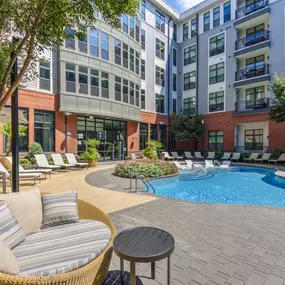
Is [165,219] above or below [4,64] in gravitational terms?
below

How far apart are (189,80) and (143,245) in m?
24.6

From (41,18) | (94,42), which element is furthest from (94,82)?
(41,18)

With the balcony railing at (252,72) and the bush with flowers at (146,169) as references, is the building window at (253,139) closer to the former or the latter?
the balcony railing at (252,72)

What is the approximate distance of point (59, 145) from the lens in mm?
14797

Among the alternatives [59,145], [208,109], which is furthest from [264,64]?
[59,145]

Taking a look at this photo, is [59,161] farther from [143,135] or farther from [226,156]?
[226,156]

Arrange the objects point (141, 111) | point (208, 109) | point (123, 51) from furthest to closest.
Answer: point (208, 109), point (141, 111), point (123, 51)

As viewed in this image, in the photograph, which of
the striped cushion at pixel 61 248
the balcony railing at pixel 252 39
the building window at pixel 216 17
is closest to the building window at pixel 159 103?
the balcony railing at pixel 252 39

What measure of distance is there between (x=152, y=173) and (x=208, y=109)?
48.5ft

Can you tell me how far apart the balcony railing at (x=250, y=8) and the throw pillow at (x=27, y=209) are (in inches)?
945


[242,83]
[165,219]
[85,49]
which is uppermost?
[85,49]

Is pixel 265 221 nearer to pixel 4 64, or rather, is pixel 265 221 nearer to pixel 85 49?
pixel 4 64

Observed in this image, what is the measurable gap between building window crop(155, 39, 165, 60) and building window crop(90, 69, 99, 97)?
9.78m

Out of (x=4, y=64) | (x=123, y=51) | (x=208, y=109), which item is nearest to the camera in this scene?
(x=4, y=64)
